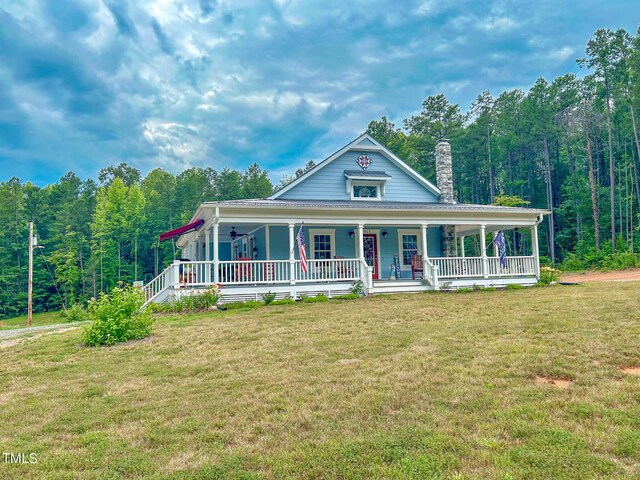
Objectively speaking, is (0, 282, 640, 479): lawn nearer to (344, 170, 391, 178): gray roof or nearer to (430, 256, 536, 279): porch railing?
(430, 256, 536, 279): porch railing

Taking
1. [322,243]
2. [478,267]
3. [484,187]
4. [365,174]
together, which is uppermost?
[484,187]

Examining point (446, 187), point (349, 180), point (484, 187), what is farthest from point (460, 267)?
point (484, 187)

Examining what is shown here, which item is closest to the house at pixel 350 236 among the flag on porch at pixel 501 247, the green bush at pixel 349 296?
the flag on porch at pixel 501 247

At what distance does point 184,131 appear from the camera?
45.4 metres

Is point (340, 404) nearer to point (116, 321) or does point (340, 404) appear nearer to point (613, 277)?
point (116, 321)

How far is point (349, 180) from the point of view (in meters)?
16.7

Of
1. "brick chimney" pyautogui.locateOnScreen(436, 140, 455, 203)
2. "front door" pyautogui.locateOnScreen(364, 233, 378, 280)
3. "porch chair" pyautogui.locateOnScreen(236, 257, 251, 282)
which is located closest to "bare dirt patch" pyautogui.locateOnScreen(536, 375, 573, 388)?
"porch chair" pyautogui.locateOnScreen(236, 257, 251, 282)

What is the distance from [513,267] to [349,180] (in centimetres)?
740

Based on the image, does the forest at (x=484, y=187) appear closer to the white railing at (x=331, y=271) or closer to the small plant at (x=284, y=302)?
the white railing at (x=331, y=271)

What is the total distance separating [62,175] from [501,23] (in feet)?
171

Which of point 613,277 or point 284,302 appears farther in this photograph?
point 613,277

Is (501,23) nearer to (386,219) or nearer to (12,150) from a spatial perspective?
(386,219)

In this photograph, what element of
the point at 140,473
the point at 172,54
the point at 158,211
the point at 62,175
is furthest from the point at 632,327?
the point at 62,175

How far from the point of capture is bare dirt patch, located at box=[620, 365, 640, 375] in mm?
4141
